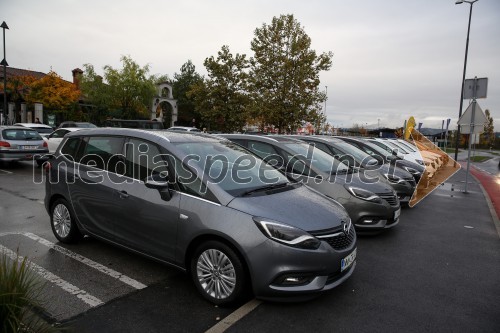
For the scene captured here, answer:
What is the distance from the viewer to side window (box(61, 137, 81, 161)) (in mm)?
4963

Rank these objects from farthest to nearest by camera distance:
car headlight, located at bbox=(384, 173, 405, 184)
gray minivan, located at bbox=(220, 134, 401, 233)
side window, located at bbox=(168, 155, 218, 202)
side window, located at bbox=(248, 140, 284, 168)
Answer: car headlight, located at bbox=(384, 173, 405, 184) → side window, located at bbox=(248, 140, 284, 168) → gray minivan, located at bbox=(220, 134, 401, 233) → side window, located at bbox=(168, 155, 218, 202)

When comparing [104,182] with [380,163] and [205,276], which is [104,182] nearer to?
[205,276]

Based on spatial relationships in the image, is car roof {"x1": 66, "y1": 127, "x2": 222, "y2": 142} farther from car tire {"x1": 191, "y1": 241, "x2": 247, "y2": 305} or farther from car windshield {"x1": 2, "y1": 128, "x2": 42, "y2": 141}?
car windshield {"x1": 2, "y1": 128, "x2": 42, "y2": 141}

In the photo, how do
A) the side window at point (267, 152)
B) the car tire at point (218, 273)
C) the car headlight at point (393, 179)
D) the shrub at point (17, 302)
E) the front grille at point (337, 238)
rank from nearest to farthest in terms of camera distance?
the shrub at point (17, 302)
the car tire at point (218, 273)
the front grille at point (337, 238)
the side window at point (267, 152)
the car headlight at point (393, 179)

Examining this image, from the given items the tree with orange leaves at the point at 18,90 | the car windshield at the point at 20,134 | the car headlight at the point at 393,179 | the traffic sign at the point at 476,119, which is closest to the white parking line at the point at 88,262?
the car headlight at the point at 393,179

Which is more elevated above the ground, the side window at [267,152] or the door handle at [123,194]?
the side window at [267,152]

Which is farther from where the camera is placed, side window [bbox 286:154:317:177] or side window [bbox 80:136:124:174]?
side window [bbox 286:154:317:177]

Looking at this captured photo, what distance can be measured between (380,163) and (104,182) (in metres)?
7.14

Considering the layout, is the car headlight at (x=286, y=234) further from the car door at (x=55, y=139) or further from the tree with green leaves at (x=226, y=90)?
the tree with green leaves at (x=226, y=90)

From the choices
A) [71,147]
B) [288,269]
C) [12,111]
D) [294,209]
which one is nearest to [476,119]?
[294,209]

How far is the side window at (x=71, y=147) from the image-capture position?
195 inches

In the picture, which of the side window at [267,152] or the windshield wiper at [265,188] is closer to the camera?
the windshield wiper at [265,188]

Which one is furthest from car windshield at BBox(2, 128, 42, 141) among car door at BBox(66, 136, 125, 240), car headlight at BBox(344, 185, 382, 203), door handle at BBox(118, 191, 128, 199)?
car headlight at BBox(344, 185, 382, 203)

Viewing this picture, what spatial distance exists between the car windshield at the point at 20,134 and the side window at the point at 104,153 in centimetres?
959
